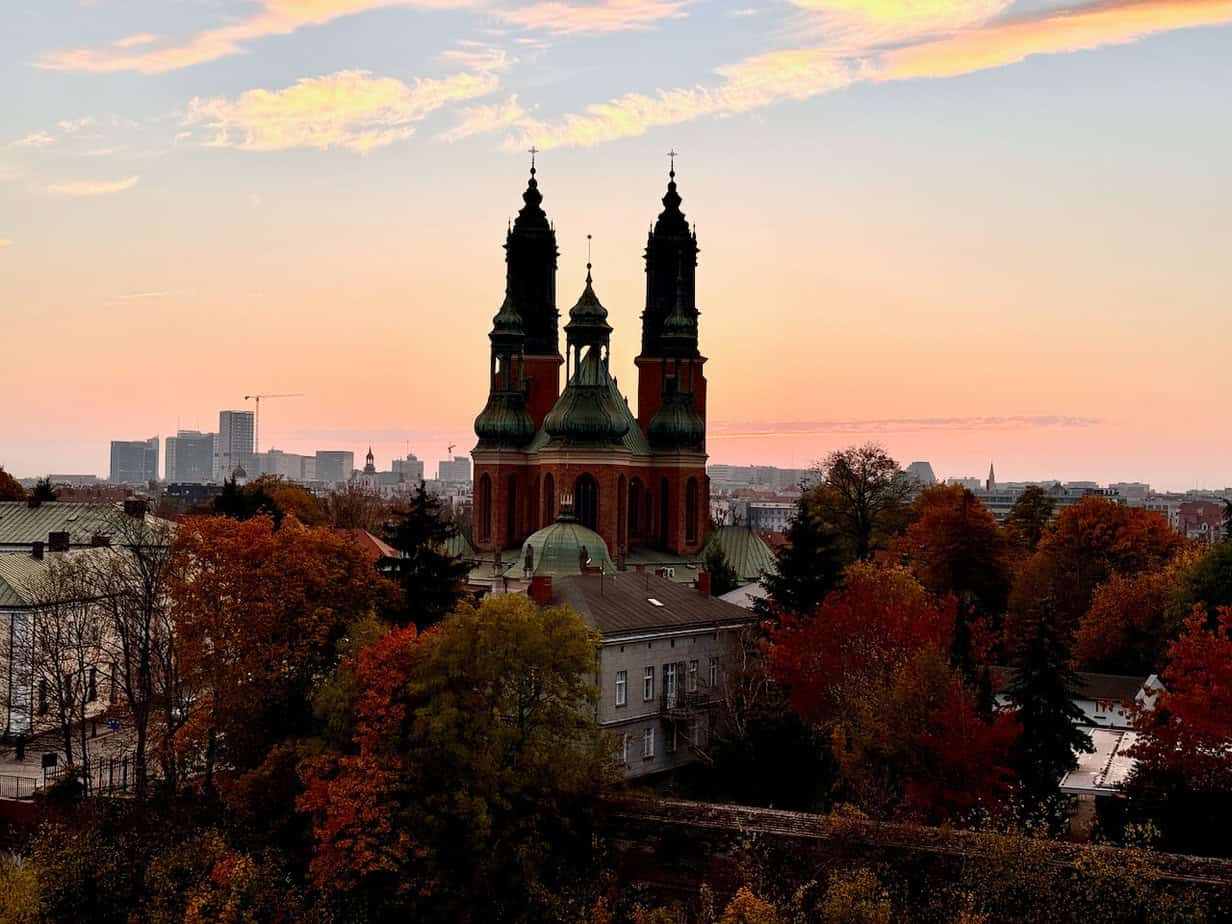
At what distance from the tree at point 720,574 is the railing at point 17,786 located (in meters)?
30.2

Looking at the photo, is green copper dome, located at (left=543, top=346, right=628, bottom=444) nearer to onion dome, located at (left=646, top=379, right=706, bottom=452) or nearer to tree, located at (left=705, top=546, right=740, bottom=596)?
onion dome, located at (left=646, top=379, right=706, bottom=452)

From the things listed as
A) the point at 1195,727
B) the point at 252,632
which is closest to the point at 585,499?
the point at 252,632

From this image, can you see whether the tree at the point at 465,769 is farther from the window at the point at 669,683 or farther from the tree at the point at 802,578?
the tree at the point at 802,578

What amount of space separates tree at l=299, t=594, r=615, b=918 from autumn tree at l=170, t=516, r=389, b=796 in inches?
134

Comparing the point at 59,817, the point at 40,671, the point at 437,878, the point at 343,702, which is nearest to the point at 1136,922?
the point at 437,878

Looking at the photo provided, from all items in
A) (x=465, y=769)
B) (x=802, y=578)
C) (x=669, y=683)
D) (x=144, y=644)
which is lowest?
(x=465, y=769)

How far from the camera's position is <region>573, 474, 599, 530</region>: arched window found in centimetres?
7144

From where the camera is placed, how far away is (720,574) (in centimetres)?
7038

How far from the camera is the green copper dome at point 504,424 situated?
74875mm

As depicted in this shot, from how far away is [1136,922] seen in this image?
32.3 metres

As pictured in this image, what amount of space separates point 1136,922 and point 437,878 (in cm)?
1554

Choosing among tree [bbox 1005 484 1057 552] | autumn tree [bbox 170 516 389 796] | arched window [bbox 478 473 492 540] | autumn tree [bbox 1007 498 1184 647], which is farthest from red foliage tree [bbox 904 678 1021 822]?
tree [bbox 1005 484 1057 552]

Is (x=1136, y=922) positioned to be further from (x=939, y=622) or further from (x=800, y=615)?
(x=800, y=615)

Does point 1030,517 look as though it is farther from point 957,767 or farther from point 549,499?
point 957,767
